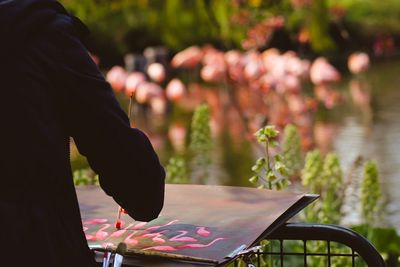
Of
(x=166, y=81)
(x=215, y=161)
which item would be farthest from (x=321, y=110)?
(x=166, y=81)

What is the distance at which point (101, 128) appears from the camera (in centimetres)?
149

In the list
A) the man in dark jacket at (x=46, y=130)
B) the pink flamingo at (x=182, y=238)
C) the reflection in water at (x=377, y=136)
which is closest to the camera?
the man in dark jacket at (x=46, y=130)

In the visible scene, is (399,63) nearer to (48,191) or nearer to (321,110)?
(321,110)

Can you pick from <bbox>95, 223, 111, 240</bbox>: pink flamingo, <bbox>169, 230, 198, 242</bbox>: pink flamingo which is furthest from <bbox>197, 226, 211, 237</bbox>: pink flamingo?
<bbox>95, 223, 111, 240</bbox>: pink flamingo

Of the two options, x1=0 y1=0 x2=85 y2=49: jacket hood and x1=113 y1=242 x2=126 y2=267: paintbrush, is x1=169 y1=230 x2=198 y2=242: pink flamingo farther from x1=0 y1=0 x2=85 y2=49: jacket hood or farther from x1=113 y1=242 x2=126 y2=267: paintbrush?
x1=0 y1=0 x2=85 y2=49: jacket hood

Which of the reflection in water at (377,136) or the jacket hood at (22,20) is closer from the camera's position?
the jacket hood at (22,20)

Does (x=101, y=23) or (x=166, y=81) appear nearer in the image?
(x=166, y=81)

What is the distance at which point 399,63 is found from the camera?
64.4 ft

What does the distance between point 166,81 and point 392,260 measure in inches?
509

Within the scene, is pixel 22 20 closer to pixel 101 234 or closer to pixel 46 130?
pixel 46 130

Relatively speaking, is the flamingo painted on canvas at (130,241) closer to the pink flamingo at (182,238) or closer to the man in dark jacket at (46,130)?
the pink flamingo at (182,238)

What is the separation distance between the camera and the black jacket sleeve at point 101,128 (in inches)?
58.3

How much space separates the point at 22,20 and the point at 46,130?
0.16 metres

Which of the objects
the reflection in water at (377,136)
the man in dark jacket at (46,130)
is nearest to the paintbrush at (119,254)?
the man in dark jacket at (46,130)
